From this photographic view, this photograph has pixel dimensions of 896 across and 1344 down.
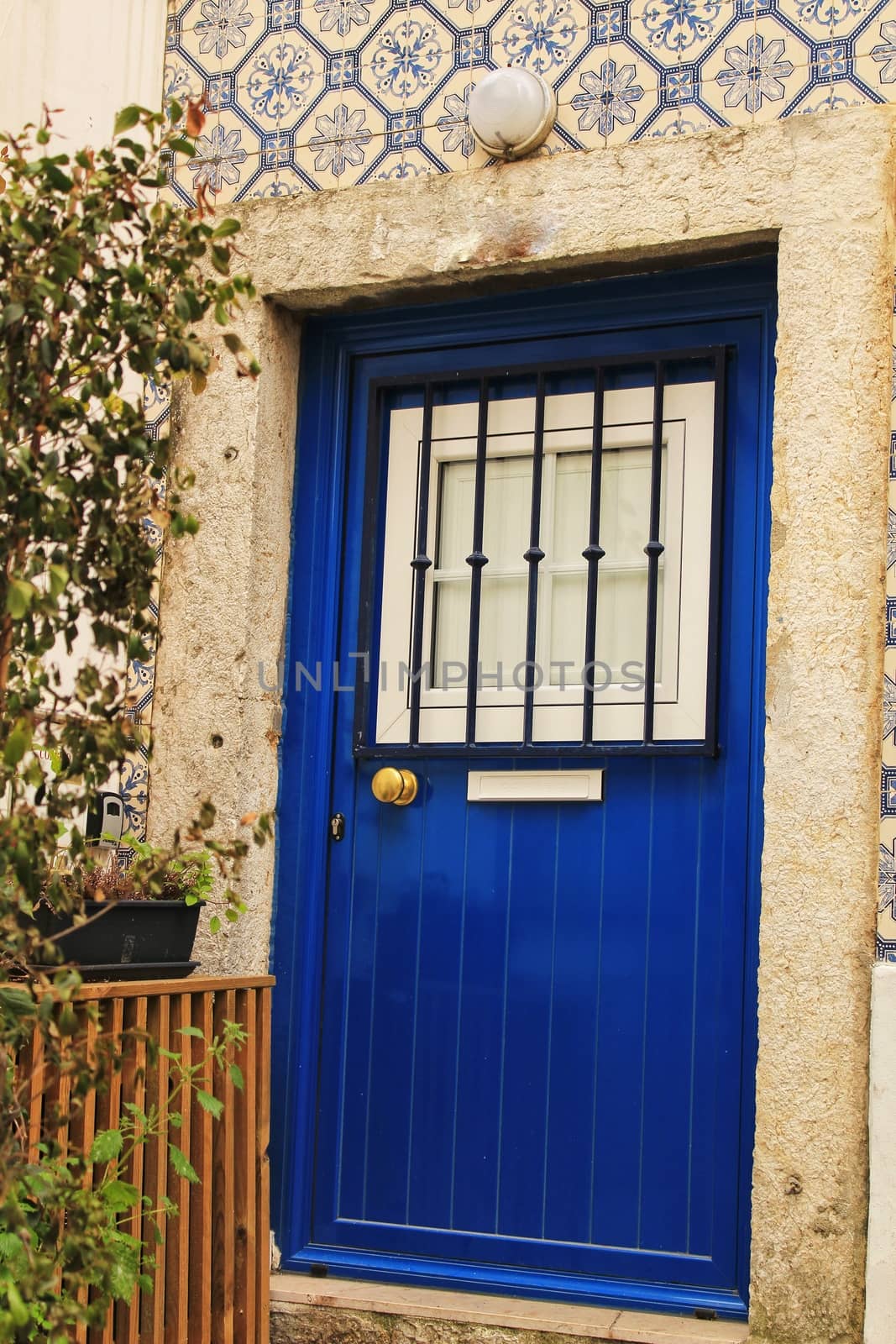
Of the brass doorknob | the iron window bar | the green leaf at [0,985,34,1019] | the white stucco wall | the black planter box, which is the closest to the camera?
the green leaf at [0,985,34,1019]

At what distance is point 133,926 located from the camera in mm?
3123

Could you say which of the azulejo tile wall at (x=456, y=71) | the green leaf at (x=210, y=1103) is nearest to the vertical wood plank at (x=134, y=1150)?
the green leaf at (x=210, y=1103)

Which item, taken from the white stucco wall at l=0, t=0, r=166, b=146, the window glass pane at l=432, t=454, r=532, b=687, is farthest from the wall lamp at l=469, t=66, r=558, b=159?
the white stucco wall at l=0, t=0, r=166, b=146

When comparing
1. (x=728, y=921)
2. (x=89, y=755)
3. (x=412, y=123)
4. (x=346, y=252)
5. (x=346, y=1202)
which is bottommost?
(x=346, y=1202)

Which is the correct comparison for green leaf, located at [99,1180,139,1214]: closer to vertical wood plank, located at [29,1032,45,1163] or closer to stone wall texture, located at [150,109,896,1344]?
vertical wood plank, located at [29,1032,45,1163]

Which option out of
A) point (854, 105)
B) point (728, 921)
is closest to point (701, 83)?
point (854, 105)

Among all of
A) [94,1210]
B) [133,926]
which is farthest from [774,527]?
[94,1210]

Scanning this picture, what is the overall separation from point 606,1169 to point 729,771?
2.78 feet

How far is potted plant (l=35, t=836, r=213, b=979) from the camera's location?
3.01 metres

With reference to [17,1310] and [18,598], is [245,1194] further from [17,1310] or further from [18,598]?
[18,598]

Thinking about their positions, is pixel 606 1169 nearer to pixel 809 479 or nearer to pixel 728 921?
pixel 728 921

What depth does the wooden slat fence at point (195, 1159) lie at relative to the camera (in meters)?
2.92

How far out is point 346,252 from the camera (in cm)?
368

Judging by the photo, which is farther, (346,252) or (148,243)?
(346,252)
